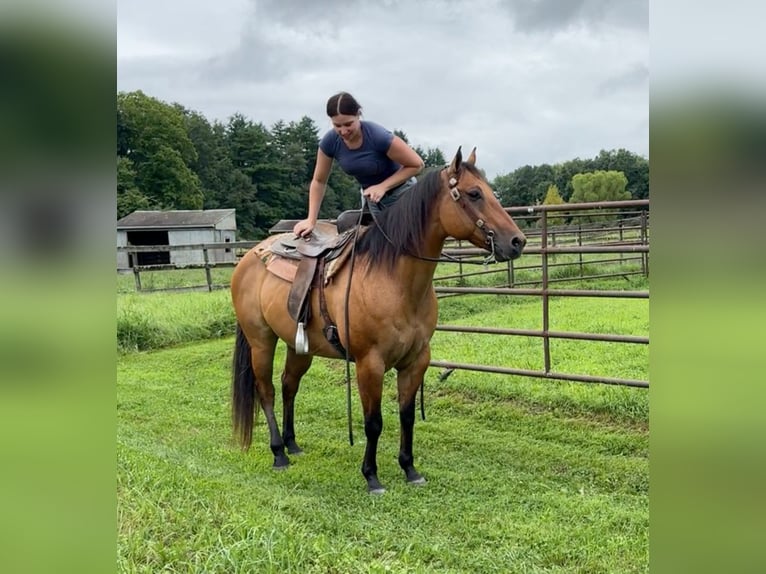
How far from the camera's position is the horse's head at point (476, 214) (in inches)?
119

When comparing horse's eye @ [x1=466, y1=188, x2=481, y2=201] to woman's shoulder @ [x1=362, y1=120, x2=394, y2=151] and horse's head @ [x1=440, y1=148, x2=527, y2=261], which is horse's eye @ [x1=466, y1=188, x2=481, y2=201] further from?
woman's shoulder @ [x1=362, y1=120, x2=394, y2=151]

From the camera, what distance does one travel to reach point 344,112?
3338 millimetres

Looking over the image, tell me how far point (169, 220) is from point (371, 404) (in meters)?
28.8

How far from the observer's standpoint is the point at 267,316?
13.4ft

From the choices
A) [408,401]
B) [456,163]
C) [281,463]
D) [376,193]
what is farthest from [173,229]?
[456,163]

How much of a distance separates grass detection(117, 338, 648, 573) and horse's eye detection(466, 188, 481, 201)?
1.65m

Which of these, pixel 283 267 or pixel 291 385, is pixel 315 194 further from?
pixel 291 385

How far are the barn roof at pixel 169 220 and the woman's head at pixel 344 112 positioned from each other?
26.9m

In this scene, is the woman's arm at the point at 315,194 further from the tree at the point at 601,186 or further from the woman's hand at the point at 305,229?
the tree at the point at 601,186
